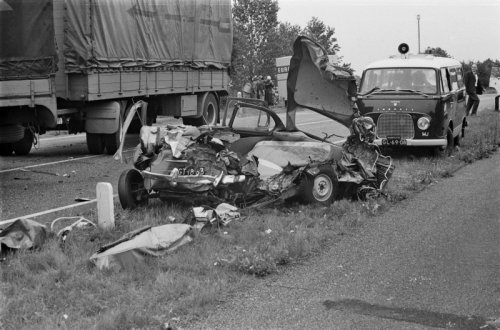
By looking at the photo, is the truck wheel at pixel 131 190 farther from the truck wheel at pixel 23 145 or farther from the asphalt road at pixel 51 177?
the truck wheel at pixel 23 145

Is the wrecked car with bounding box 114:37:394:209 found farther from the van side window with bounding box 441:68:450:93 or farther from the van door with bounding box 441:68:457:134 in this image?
the van side window with bounding box 441:68:450:93

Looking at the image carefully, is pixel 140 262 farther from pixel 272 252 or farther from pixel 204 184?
pixel 204 184

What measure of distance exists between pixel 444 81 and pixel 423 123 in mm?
1432

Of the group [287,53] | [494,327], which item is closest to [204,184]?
[494,327]

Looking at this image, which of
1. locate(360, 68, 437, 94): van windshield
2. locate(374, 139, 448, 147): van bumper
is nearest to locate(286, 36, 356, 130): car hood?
locate(374, 139, 448, 147): van bumper

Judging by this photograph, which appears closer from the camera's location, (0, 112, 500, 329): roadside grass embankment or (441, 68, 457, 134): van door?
(0, 112, 500, 329): roadside grass embankment

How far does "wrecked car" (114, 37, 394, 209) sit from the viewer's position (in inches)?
298

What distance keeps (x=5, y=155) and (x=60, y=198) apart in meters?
5.50

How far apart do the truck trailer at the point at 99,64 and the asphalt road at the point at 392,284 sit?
138 inches

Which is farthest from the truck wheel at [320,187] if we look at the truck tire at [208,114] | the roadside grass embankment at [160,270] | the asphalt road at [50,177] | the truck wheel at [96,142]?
the truck tire at [208,114]

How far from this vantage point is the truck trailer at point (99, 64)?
11.5 m

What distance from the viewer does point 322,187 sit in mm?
7949

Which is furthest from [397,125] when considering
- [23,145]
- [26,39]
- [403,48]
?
[23,145]

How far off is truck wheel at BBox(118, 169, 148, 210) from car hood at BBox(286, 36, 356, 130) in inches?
85.2
